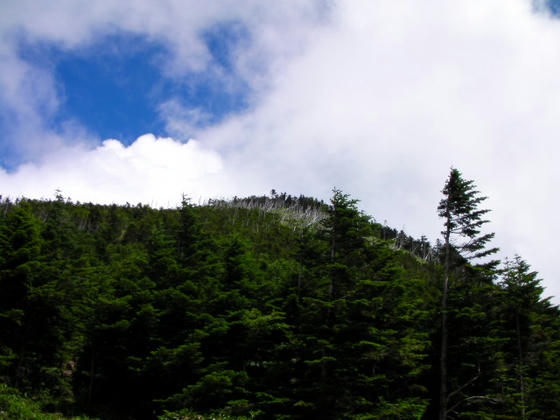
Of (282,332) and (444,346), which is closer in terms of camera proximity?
(444,346)

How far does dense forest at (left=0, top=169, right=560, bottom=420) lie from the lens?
16.9m

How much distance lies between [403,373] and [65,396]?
873 inches

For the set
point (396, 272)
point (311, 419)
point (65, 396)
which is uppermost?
point (396, 272)

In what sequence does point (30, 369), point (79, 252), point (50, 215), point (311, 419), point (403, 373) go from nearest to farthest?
1. point (311, 419)
2. point (403, 373)
3. point (30, 369)
4. point (50, 215)
5. point (79, 252)

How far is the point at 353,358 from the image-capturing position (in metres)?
16.9

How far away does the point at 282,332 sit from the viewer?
20.5 meters

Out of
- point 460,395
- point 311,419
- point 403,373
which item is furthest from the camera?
point 403,373

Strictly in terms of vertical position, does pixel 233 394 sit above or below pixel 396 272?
below

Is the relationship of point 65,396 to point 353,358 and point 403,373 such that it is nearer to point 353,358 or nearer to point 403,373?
point 353,358

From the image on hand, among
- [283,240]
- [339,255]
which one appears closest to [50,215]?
[339,255]

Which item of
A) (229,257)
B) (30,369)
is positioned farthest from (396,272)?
(30,369)

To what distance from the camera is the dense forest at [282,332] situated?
16938 mm

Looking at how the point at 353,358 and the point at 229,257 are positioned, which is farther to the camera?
the point at 229,257

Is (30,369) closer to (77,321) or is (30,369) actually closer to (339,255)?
(77,321)
